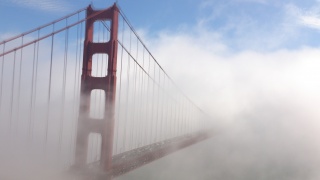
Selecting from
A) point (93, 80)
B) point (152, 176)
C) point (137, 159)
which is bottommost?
point (152, 176)

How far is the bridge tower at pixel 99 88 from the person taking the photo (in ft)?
36.9

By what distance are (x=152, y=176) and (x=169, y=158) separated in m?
9.03

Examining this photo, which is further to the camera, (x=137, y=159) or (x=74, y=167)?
(x=137, y=159)

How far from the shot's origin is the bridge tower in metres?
11.2

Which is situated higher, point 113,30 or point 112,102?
point 113,30

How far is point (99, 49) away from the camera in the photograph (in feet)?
40.0

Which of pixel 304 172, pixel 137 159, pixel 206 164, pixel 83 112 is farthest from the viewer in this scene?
pixel 206 164

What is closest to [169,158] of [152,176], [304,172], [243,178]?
[152,176]

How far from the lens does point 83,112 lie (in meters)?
11.9

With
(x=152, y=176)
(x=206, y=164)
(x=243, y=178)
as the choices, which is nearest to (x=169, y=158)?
(x=206, y=164)

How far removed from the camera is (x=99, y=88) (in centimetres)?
1163

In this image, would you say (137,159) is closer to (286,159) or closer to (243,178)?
(243,178)

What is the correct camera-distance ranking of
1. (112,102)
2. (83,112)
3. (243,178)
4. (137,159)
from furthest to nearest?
(243,178)
(137,159)
(83,112)
(112,102)

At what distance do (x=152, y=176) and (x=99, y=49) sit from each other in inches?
1146
